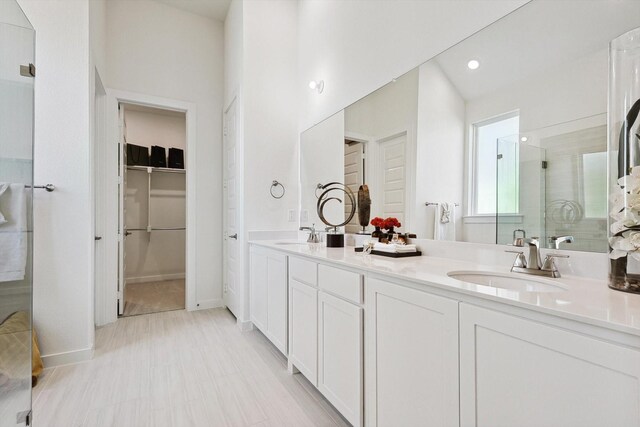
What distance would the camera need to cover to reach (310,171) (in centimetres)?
309

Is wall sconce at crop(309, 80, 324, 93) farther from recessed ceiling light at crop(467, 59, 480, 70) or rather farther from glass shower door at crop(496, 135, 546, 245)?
glass shower door at crop(496, 135, 546, 245)

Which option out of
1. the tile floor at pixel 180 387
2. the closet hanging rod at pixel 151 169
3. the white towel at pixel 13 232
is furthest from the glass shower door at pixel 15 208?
the closet hanging rod at pixel 151 169

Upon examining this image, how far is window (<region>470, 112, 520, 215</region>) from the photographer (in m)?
1.37

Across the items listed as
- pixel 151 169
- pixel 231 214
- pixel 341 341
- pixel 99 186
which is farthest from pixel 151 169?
pixel 341 341

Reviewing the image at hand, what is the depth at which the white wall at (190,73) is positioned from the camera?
3.33 meters

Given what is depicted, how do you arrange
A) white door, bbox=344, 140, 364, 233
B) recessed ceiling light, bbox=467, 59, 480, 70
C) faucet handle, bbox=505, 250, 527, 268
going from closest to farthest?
faucet handle, bbox=505, 250, 527, 268
recessed ceiling light, bbox=467, 59, 480, 70
white door, bbox=344, 140, 364, 233

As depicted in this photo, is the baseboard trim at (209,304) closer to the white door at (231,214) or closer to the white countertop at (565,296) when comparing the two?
the white door at (231,214)

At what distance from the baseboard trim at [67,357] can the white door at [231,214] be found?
3.94 ft

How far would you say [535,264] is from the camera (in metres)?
1.19

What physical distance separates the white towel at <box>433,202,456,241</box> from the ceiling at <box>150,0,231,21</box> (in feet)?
11.0

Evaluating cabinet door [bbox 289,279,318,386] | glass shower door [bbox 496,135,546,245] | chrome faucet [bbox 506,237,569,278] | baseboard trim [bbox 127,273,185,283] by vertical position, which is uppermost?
glass shower door [bbox 496,135,546,245]

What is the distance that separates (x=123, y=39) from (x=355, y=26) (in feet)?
8.38

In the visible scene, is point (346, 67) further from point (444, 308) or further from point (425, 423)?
point (425, 423)

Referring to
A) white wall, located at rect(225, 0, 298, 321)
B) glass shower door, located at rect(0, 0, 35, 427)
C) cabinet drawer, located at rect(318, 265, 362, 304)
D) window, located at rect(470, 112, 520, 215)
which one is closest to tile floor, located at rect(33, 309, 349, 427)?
glass shower door, located at rect(0, 0, 35, 427)
